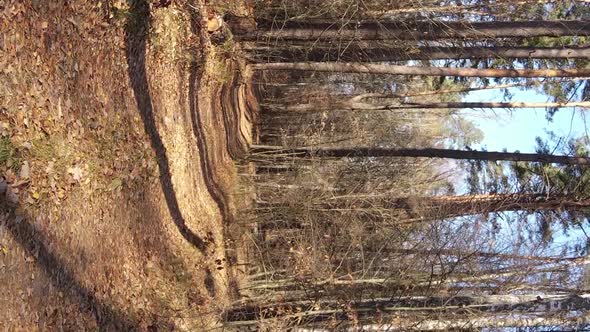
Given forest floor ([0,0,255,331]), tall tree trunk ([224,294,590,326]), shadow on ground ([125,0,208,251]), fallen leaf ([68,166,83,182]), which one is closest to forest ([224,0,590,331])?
tall tree trunk ([224,294,590,326])

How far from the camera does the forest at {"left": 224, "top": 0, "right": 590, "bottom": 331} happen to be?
8.65 meters

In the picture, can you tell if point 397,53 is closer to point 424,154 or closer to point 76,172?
point 424,154

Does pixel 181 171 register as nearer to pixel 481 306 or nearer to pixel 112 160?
pixel 112 160

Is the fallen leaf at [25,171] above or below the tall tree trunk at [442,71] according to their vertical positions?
below

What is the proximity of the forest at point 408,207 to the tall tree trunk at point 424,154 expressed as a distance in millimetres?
38

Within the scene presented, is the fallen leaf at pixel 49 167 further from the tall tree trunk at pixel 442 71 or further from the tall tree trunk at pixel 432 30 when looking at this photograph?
the tall tree trunk at pixel 442 71

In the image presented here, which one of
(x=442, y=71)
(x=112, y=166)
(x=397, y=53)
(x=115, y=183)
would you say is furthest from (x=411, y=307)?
(x=112, y=166)

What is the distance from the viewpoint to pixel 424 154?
12188 millimetres

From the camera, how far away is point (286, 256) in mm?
10602

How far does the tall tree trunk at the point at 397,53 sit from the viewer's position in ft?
29.1

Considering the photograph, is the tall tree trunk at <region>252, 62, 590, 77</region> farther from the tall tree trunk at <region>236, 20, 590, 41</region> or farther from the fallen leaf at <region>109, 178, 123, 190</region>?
the fallen leaf at <region>109, 178, 123, 190</region>

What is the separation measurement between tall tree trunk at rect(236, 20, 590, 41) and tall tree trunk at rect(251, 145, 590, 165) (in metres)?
3.20

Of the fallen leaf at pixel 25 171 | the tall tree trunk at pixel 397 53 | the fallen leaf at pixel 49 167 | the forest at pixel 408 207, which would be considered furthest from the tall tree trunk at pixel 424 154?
the fallen leaf at pixel 25 171

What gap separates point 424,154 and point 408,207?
1.48 m
